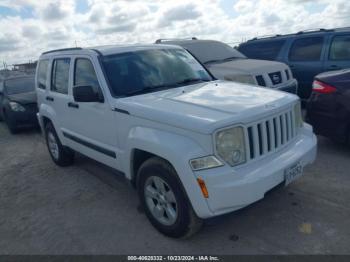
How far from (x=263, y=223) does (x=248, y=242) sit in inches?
15.1

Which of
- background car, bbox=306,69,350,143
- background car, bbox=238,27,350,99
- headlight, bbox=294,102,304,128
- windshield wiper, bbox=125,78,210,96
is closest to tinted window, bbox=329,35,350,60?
background car, bbox=238,27,350,99

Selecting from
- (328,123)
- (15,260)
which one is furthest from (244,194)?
(328,123)

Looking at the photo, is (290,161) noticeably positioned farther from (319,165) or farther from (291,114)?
(319,165)

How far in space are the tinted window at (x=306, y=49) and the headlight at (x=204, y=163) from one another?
582 centimetres

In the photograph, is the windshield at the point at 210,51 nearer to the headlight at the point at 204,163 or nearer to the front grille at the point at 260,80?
the front grille at the point at 260,80

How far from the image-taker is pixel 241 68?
7090 millimetres

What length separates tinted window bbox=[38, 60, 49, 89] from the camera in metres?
5.82

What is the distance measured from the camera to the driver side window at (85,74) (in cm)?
410

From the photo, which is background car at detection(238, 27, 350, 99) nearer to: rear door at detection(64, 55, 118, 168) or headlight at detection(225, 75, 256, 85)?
headlight at detection(225, 75, 256, 85)

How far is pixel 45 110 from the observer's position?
5.71 metres

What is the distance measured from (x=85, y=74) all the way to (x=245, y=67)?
3864 mm

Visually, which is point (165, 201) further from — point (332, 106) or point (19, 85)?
point (19, 85)

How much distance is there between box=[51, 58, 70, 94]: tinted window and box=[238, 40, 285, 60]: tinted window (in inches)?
214

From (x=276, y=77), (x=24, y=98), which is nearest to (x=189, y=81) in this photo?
(x=276, y=77)
